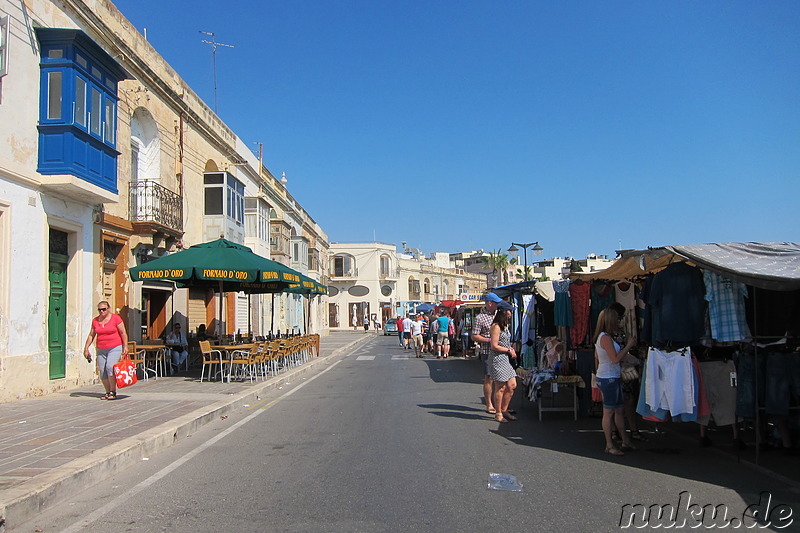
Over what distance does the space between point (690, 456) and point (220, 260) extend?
35.8ft

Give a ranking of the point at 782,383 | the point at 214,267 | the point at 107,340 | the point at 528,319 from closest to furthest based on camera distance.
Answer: the point at 782,383 < the point at 107,340 < the point at 528,319 < the point at 214,267

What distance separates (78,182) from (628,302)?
34.3ft

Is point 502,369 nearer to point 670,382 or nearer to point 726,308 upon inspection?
point 670,382

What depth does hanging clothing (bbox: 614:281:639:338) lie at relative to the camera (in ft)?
33.6

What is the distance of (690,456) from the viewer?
7328mm

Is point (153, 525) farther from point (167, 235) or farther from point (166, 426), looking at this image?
point (167, 235)

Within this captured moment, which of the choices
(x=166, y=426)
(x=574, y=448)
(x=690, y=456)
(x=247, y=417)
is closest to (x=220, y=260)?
(x=247, y=417)

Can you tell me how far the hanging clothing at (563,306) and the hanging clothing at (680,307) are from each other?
11.9ft

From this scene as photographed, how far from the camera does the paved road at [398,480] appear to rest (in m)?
5.08

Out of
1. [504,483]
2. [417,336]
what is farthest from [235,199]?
[504,483]

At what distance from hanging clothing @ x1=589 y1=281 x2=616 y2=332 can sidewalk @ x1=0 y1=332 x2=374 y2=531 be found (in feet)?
21.4

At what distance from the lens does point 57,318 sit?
518 inches

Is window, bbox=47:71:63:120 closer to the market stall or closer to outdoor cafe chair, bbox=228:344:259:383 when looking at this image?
outdoor cafe chair, bbox=228:344:259:383
